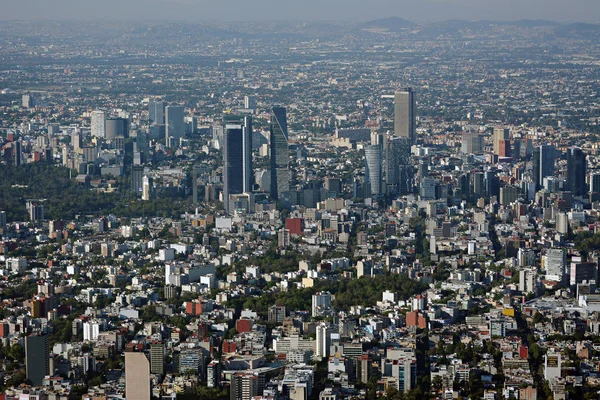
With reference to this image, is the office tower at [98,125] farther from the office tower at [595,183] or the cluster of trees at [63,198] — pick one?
the office tower at [595,183]

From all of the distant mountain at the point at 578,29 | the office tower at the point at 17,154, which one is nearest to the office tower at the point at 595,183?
the office tower at the point at 17,154

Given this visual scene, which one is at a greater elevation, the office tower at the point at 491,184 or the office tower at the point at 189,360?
the office tower at the point at 189,360

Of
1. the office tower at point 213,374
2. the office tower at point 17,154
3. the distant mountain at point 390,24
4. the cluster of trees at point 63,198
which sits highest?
the distant mountain at point 390,24

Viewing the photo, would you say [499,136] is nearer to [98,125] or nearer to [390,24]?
[98,125]

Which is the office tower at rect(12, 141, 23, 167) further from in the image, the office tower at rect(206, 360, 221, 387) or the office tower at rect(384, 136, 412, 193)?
the office tower at rect(206, 360, 221, 387)

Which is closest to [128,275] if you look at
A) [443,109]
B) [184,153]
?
[184,153]

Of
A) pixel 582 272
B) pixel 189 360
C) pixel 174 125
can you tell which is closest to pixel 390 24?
pixel 174 125
